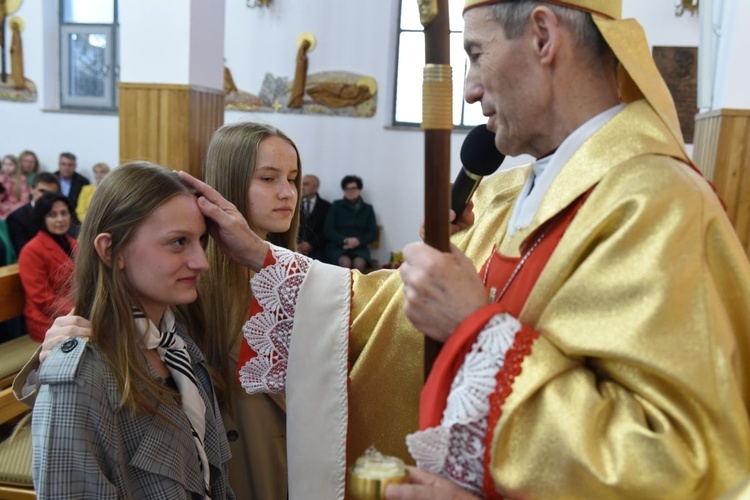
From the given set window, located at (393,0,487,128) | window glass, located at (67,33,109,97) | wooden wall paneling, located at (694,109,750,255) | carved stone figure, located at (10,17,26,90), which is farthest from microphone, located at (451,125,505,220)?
carved stone figure, located at (10,17,26,90)

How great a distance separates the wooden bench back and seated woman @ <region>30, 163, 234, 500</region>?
238 centimetres

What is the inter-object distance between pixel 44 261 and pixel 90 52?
6.78 m

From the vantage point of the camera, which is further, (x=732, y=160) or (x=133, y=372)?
(x=732, y=160)

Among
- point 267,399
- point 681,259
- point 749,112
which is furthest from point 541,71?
point 749,112

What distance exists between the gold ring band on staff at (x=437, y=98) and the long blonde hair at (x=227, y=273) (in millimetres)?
1163

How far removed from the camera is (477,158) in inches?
66.9

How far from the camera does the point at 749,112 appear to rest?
5258 mm

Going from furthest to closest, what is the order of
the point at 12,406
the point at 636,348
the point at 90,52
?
the point at 90,52, the point at 12,406, the point at 636,348

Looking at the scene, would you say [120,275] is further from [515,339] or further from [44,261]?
[44,261]

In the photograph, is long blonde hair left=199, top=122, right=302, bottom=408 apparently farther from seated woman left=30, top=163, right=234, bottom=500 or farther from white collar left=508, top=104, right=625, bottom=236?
white collar left=508, top=104, right=625, bottom=236

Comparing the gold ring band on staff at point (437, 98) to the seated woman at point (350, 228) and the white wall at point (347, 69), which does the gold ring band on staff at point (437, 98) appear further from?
the white wall at point (347, 69)

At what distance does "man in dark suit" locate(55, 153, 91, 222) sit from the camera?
9.34m

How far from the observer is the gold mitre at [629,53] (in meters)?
1.16

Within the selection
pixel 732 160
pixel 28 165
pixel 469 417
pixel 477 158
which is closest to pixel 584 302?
pixel 469 417
